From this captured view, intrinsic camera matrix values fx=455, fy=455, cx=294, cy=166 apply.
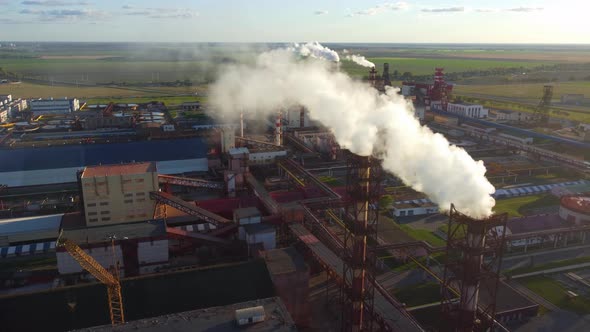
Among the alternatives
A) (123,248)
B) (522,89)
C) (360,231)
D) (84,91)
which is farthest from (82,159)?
(522,89)

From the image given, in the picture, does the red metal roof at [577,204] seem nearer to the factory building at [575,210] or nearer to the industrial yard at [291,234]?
the factory building at [575,210]

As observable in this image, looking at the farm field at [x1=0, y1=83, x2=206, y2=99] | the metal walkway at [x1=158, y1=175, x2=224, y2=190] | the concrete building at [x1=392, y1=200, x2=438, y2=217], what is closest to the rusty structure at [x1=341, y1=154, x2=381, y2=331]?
the concrete building at [x1=392, y1=200, x2=438, y2=217]

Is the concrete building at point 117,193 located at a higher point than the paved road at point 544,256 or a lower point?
higher

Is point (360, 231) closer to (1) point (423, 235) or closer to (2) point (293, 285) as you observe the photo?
(2) point (293, 285)

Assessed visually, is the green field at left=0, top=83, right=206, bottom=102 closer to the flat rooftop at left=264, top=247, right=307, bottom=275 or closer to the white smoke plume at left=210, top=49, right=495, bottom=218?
the white smoke plume at left=210, top=49, right=495, bottom=218

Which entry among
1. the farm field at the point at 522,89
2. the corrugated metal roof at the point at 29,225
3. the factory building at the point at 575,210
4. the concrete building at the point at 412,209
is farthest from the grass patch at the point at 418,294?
the farm field at the point at 522,89

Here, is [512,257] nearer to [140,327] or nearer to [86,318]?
[140,327]

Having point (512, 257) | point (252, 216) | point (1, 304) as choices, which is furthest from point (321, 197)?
point (1, 304)
